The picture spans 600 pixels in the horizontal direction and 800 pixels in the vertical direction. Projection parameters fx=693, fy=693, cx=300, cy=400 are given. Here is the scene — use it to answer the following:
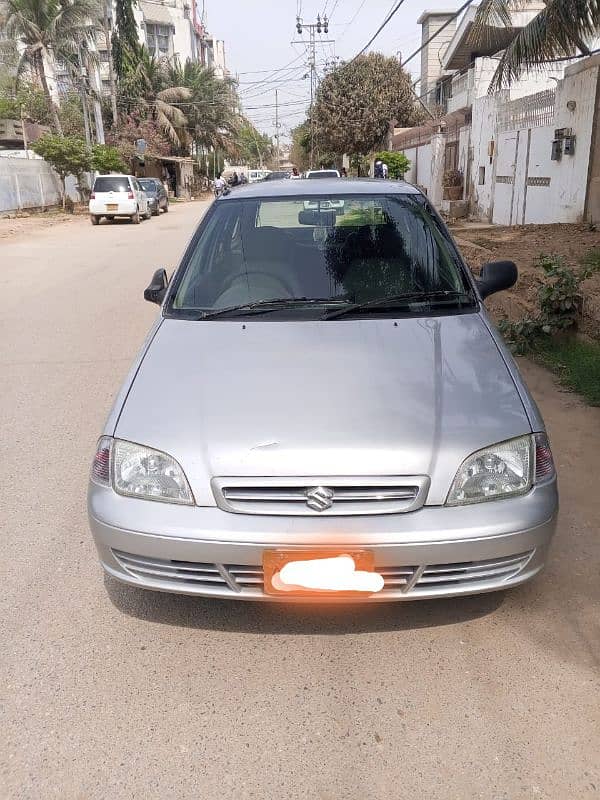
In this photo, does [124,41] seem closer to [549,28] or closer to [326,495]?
[549,28]

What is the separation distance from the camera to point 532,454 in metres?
2.52

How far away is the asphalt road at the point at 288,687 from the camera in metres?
2.08

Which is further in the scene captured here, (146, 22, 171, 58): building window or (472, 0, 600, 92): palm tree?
(146, 22, 171, 58): building window

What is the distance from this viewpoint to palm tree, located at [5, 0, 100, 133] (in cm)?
3241

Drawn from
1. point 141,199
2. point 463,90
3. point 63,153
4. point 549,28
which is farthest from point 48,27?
point 549,28

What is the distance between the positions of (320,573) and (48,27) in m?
37.4

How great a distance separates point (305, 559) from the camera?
2.33 m

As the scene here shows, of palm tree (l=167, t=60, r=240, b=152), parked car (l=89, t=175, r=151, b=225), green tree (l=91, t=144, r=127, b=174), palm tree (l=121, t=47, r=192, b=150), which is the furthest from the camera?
palm tree (l=167, t=60, r=240, b=152)

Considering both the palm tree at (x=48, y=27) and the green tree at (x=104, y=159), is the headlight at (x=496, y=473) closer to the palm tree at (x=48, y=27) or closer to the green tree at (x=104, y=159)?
the green tree at (x=104, y=159)

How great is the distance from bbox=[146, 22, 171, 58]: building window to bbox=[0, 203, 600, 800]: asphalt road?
72497 mm

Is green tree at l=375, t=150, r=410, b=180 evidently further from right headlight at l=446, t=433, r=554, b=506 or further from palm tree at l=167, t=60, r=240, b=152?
palm tree at l=167, t=60, r=240, b=152

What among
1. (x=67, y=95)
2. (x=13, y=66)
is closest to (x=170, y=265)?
(x=13, y=66)

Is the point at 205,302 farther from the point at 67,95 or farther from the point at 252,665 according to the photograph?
the point at 67,95

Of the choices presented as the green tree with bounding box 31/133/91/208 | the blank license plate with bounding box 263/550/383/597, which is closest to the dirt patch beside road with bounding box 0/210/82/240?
the green tree with bounding box 31/133/91/208
